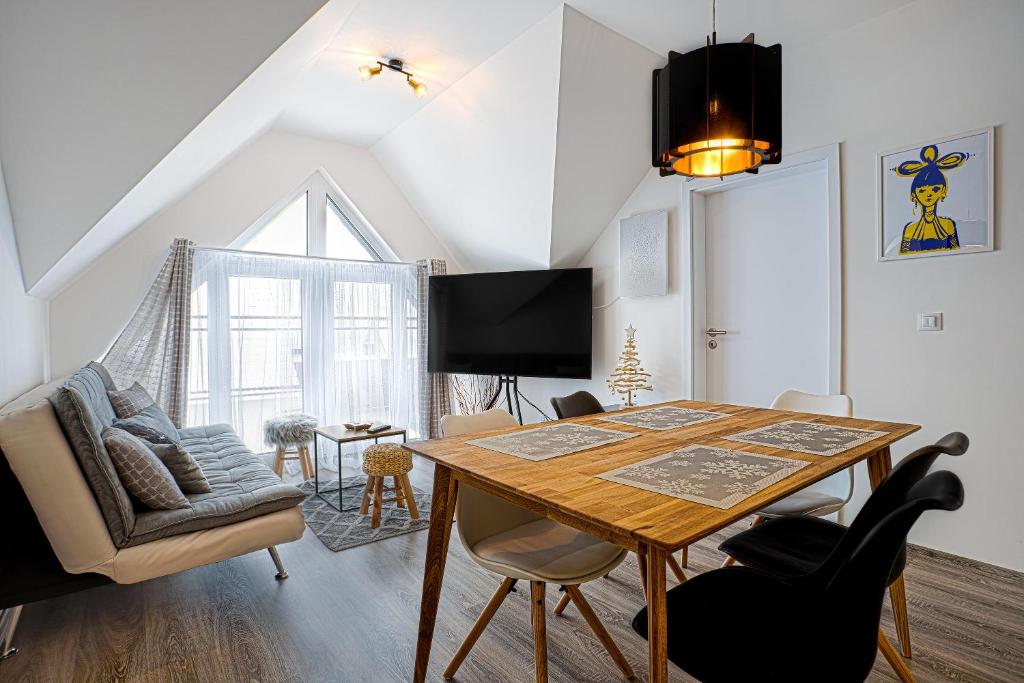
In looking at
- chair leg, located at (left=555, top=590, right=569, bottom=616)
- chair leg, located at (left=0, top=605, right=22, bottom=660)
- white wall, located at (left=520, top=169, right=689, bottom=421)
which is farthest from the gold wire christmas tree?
chair leg, located at (left=0, top=605, right=22, bottom=660)

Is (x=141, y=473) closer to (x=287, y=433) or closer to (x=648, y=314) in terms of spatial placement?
(x=287, y=433)

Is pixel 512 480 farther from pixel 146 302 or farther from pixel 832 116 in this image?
pixel 146 302

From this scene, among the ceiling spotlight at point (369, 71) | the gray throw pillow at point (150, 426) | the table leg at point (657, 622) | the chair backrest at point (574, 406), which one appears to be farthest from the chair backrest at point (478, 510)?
the ceiling spotlight at point (369, 71)

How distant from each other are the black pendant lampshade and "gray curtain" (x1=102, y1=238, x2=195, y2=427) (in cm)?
373

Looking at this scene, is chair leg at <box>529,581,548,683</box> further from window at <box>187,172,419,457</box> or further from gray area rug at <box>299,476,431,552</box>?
window at <box>187,172,419,457</box>

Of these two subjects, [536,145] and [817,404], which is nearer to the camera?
[817,404]

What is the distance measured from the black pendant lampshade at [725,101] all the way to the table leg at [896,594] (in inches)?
45.3

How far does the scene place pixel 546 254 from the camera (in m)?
4.48

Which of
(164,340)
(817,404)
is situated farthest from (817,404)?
(164,340)

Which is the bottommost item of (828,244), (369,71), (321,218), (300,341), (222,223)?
(300,341)

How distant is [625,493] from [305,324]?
4.12 meters

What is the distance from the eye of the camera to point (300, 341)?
4.75 m

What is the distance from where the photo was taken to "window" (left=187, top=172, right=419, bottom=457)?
4.28 metres

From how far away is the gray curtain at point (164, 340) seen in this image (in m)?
3.92
